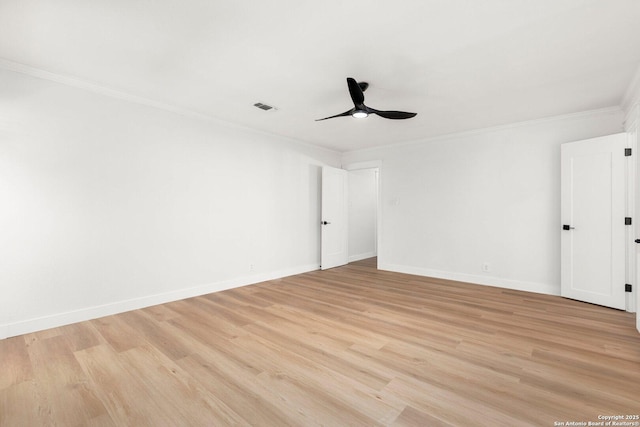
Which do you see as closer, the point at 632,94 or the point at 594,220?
the point at 632,94

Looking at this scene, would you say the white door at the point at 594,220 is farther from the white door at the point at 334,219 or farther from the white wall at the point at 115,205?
the white wall at the point at 115,205

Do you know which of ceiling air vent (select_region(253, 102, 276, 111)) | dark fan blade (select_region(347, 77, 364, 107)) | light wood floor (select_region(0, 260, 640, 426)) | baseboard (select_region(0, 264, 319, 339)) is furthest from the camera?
ceiling air vent (select_region(253, 102, 276, 111))

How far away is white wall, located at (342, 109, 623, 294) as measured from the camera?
4285 mm

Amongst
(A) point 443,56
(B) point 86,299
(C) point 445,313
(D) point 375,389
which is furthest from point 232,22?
(C) point 445,313

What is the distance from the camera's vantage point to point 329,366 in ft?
7.36

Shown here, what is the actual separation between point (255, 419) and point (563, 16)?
337cm

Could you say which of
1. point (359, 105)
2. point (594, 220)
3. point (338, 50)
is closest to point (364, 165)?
point (359, 105)

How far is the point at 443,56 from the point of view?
8.73 ft

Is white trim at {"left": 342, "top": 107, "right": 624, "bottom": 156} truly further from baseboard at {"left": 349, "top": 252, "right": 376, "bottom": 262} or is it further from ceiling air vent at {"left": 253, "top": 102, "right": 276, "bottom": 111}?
ceiling air vent at {"left": 253, "top": 102, "right": 276, "bottom": 111}

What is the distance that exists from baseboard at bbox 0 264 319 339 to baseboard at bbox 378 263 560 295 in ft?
8.62

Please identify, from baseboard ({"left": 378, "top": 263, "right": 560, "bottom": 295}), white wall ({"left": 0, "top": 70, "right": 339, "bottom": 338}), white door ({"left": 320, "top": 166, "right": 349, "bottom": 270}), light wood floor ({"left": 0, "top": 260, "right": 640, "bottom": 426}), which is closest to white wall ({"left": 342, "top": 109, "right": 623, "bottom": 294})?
baseboard ({"left": 378, "top": 263, "right": 560, "bottom": 295})

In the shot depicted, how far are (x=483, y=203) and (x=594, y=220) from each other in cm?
141

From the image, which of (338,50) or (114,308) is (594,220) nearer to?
(338,50)

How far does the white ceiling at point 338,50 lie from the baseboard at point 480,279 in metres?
2.54
